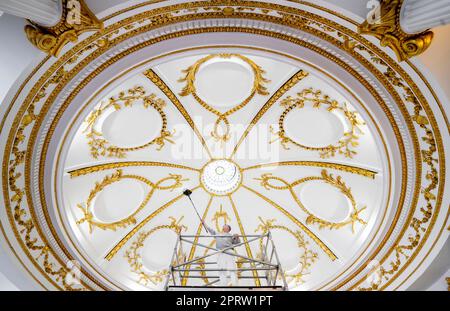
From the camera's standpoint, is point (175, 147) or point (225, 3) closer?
point (225, 3)

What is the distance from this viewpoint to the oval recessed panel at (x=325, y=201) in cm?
925

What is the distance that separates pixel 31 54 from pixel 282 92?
16.2ft

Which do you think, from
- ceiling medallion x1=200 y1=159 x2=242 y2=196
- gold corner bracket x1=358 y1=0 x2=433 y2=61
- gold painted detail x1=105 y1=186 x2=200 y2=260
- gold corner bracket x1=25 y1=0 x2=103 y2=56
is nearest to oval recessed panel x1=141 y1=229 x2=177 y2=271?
gold painted detail x1=105 y1=186 x2=200 y2=260

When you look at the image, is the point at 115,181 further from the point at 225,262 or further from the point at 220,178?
the point at 225,262

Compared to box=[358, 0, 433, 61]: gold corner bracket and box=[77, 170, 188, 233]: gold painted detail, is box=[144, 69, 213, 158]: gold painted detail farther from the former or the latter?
box=[358, 0, 433, 61]: gold corner bracket

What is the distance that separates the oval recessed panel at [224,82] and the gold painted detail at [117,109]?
969mm

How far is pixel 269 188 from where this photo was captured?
10578mm

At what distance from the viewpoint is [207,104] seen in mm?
9031

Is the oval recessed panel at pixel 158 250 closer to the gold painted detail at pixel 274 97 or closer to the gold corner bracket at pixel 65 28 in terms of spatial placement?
the gold painted detail at pixel 274 97

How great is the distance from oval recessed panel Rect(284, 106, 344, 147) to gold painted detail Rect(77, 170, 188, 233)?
3.21 meters

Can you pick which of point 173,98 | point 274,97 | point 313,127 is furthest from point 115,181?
point 313,127

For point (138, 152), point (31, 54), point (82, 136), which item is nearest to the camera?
point (31, 54)
